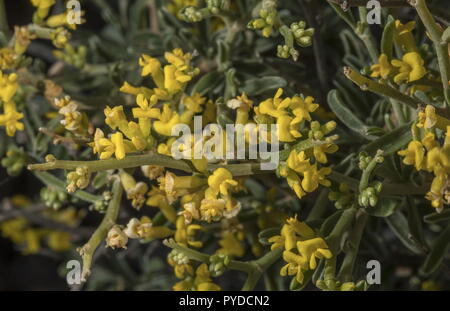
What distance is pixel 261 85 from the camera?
1.79 m

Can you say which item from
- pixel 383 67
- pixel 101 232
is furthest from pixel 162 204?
pixel 383 67

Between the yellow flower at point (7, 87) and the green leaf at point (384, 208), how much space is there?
89 cm

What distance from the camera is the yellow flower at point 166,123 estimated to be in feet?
4.90

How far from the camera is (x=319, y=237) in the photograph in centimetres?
150

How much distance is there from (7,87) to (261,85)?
0.63 m

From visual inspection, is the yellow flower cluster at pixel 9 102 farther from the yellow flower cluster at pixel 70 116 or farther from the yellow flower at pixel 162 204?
the yellow flower at pixel 162 204

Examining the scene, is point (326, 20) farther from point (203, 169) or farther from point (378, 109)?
point (203, 169)

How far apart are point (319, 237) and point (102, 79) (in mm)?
953

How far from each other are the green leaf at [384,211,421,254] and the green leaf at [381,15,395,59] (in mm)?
431

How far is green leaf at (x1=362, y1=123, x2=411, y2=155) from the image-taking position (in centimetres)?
153

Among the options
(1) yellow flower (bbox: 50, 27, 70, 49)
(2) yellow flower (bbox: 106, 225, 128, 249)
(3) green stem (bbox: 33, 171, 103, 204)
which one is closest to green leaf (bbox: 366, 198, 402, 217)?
(2) yellow flower (bbox: 106, 225, 128, 249)

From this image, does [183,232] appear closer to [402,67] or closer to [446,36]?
[402,67]
